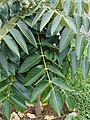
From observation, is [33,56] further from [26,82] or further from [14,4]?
[14,4]

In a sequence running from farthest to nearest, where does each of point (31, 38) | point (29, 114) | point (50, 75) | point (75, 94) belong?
point (75, 94), point (29, 114), point (50, 75), point (31, 38)

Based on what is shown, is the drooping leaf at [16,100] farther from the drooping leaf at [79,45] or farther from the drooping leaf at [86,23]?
the drooping leaf at [86,23]

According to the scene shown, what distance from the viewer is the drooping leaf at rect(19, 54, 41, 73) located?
127cm

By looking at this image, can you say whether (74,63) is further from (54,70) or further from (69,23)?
(69,23)

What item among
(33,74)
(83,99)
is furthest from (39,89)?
(83,99)

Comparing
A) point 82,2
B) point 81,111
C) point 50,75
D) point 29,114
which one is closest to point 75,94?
point 81,111

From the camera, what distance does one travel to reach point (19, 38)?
3.82 feet

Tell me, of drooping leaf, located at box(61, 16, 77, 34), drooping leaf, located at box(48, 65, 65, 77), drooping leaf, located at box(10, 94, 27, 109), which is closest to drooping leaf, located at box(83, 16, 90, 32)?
drooping leaf, located at box(61, 16, 77, 34)

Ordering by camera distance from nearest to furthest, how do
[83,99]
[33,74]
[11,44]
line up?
[11,44], [33,74], [83,99]

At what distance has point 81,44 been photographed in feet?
4.03

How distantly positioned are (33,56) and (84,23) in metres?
0.28

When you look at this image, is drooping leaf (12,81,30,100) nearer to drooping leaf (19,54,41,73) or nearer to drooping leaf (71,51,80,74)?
drooping leaf (19,54,41,73)

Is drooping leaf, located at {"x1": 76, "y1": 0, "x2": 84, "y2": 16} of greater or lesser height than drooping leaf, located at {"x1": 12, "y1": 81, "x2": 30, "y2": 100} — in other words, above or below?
above

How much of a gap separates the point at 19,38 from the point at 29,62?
0.15 m
